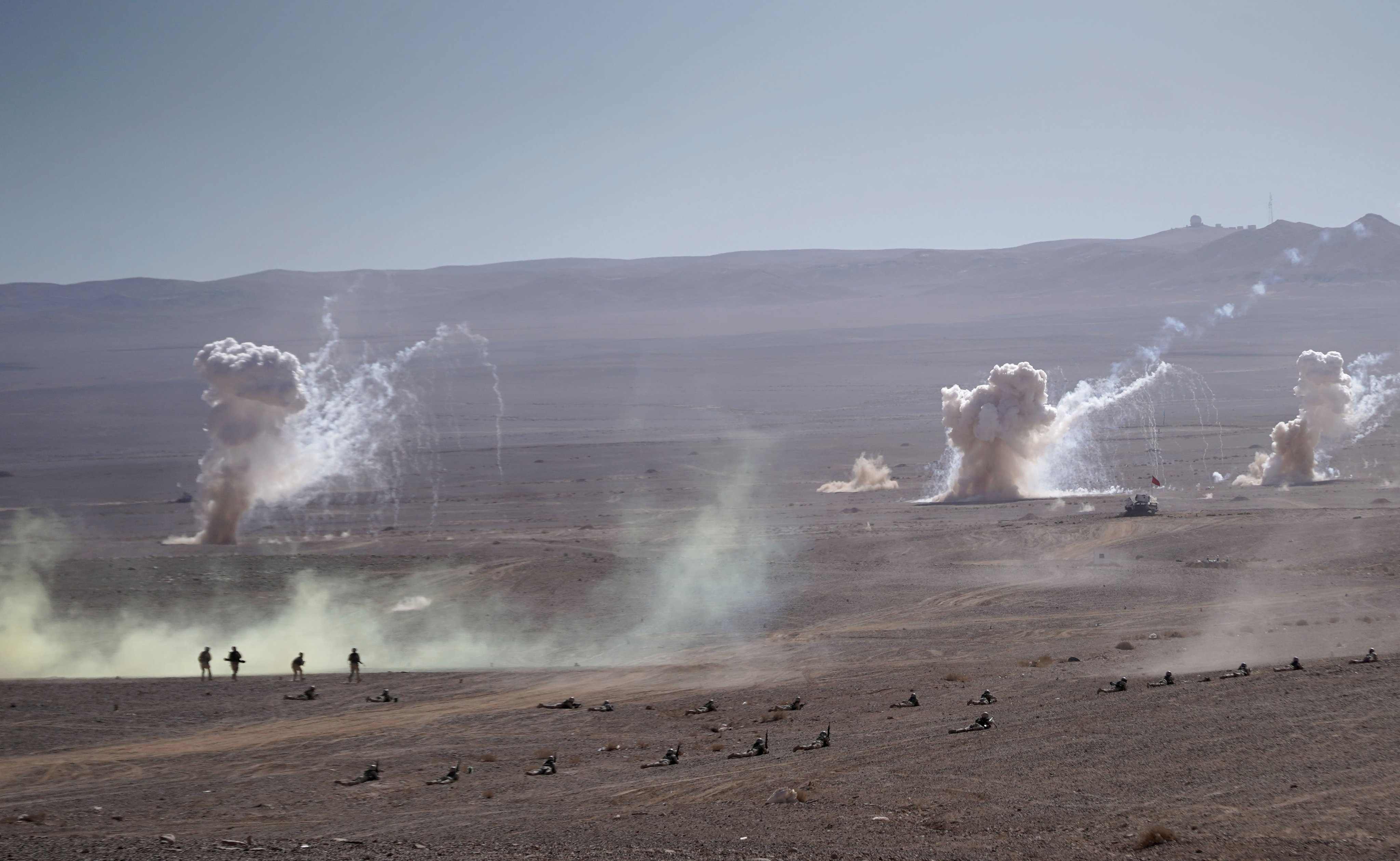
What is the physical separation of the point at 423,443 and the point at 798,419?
4092cm

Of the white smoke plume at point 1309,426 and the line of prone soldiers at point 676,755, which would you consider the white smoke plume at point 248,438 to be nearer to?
the line of prone soldiers at point 676,755

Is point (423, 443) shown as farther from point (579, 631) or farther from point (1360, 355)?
point (1360, 355)

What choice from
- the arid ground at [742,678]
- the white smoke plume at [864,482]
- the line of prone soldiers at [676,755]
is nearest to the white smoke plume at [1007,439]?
the white smoke plume at [864,482]

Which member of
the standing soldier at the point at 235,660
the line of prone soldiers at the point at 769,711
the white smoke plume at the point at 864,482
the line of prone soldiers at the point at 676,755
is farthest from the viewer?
the white smoke plume at the point at 864,482

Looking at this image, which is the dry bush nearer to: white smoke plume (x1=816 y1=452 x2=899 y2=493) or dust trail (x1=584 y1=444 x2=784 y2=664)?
dust trail (x1=584 y1=444 x2=784 y2=664)

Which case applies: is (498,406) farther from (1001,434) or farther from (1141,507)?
(1141,507)

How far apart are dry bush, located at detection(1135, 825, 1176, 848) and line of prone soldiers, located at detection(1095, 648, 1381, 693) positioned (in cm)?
993

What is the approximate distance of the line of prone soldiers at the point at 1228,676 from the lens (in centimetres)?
2497

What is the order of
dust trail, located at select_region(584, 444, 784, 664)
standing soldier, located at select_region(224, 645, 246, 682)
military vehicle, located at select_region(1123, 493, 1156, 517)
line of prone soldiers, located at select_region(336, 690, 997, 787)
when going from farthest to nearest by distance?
1. military vehicle, located at select_region(1123, 493, 1156, 517)
2. dust trail, located at select_region(584, 444, 784, 664)
3. standing soldier, located at select_region(224, 645, 246, 682)
4. line of prone soldiers, located at select_region(336, 690, 997, 787)

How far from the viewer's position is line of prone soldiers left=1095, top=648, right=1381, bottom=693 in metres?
25.0

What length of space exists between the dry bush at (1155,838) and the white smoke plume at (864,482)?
6202 centimetres

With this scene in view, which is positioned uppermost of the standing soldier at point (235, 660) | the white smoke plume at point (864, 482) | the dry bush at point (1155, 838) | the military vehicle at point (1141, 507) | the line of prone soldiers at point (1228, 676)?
the white smoke plume at point (864, 482)

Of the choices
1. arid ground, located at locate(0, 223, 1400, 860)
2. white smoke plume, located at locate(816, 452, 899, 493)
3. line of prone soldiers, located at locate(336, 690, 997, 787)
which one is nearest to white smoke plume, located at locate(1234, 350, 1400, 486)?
arid ground, located at locate(0, 223, 1400, 860)

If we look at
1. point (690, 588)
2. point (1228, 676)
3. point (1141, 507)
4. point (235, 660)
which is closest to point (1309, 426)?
point (1141, 507)
